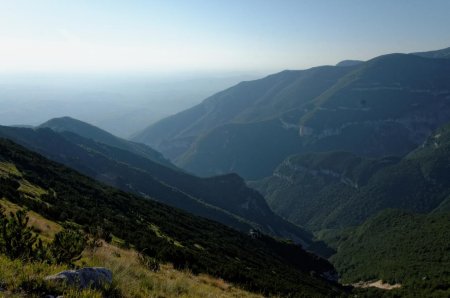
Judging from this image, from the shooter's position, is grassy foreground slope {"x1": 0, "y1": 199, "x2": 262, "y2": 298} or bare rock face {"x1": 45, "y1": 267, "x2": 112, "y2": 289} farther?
bare rock face {"x1": 45, "y1": 267, "x2": 112, "y2": 289}

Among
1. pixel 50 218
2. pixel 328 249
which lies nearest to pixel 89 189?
pixel 50 218

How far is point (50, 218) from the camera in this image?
88.0 feet

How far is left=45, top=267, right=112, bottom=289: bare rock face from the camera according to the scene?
9930 mm

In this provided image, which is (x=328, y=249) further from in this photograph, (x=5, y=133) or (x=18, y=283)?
(x=18, y=283)

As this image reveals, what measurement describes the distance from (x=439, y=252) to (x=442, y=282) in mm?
42661

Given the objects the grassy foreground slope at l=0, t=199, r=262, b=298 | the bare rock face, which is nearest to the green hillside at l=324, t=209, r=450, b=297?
the grassy foreground slope at l=0, t=199, r=262, b=298

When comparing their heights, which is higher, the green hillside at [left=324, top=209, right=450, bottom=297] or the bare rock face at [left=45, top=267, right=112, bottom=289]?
the bare rock face at [left=45, top=267, right=112, bottom=289]

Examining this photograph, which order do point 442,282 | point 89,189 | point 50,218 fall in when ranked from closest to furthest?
point 50,218 → point 89,189 → point 442,282

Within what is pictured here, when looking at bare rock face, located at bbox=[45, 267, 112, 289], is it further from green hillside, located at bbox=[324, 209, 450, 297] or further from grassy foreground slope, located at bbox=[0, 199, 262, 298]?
green hillside, located at bbox=[324, 209, 450, 297]

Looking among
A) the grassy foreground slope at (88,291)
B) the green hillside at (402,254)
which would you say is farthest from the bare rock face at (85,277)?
the green hillside at (402,254)

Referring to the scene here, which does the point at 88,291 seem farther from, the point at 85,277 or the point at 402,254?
the point at 402,254

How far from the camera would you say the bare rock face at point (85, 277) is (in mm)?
9930

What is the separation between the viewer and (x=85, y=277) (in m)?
10.6

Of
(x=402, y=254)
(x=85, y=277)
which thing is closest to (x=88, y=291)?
(x=85, y=277)
